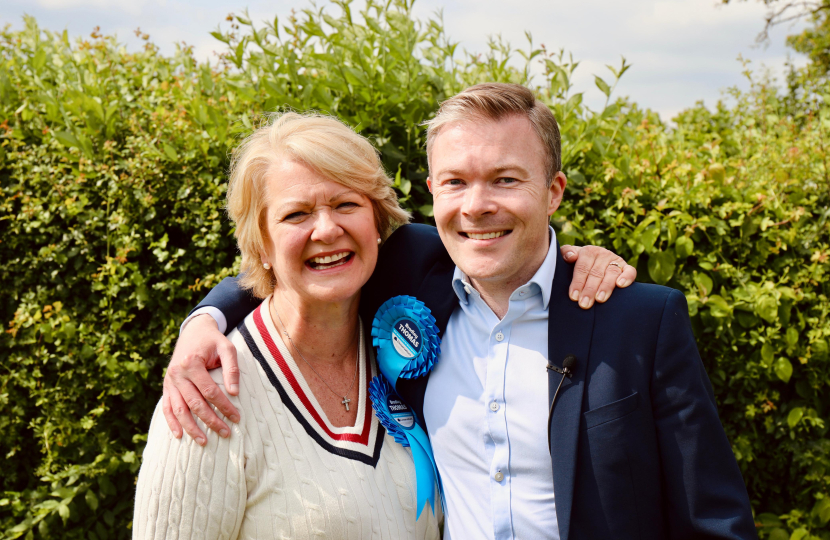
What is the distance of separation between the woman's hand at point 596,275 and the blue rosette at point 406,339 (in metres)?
0.58

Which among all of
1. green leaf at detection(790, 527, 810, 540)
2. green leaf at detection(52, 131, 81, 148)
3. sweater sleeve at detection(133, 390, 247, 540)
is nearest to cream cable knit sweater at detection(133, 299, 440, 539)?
sweater sleeve at detection(133, 390, 247, 540)

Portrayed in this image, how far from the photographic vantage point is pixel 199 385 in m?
2.08

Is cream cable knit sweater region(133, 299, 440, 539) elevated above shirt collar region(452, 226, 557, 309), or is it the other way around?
shirt collar region(452, 226, 557, 309)

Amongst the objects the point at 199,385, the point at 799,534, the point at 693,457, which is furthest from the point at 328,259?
the point at 799,534

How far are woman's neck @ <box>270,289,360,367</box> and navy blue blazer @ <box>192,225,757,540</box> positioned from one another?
36.3 inches

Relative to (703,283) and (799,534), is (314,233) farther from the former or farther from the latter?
(799,534)

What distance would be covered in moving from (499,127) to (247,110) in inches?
78.7

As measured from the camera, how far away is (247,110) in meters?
3.62

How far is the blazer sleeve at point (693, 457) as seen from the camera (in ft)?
6.17

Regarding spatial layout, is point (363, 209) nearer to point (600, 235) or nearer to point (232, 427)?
point (232, 427)

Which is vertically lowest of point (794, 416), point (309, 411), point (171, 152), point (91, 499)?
point (91, 499)

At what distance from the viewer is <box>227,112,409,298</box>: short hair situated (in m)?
2.29

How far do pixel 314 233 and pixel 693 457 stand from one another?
4.91 feet

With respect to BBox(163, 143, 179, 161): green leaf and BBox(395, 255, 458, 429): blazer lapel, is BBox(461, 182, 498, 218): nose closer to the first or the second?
BBox(395, 255, 458, 429): blazer lapel
